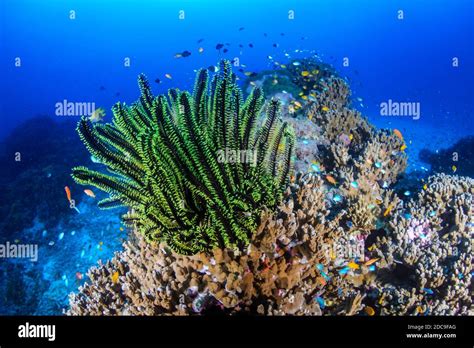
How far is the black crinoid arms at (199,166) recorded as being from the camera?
2719mm

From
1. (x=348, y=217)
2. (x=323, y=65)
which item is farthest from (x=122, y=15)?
(x=348, y=217)

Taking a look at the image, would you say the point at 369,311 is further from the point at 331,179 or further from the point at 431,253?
the point at 331,179

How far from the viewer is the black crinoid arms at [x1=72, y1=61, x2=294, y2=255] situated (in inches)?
107

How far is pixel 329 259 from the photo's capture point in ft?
11.6

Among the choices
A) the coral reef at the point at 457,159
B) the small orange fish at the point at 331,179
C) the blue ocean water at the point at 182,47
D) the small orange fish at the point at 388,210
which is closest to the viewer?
the small orange fish at the point at 388,210

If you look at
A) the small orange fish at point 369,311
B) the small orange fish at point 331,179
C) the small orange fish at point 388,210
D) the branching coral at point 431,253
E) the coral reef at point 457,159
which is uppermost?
the coral reef at point 457,159

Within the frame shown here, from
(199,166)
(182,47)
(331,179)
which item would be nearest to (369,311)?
(331,179)

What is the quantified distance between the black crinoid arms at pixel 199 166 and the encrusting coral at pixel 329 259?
26cm

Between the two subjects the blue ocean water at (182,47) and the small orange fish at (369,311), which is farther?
the blue ocean water at (182,47)

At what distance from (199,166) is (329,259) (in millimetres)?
1916

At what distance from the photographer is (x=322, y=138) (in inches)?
331

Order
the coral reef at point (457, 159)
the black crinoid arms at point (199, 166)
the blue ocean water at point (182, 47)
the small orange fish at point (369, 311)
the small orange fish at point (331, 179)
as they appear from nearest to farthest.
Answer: the black crinoid arms at point (199, 166), the small orange fish at point (369, 311), the small orange fish at point (331, 179), the coral reef at point (457, 159), the blue ocean water at point (182, 47)

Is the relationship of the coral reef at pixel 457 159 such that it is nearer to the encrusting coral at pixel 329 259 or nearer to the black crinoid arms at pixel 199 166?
the encrusting coral at pixel 329 259

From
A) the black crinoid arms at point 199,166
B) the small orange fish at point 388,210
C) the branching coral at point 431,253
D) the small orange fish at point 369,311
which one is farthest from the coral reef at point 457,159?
the black crinoid arms at point 199,166
